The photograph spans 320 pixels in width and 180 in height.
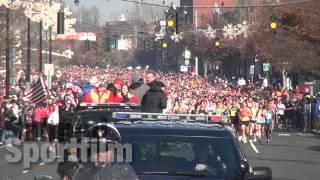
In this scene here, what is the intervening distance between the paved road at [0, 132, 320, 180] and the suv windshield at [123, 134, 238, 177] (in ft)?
25.4

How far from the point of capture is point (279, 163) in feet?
70.0

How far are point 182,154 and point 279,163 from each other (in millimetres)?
14089

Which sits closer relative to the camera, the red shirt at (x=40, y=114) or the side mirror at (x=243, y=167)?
the side mirror at (x=243, y=167)

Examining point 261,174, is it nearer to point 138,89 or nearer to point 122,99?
point 122,99

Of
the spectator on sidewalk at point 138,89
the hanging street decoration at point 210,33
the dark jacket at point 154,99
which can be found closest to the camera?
the dark jacket at point 154,99

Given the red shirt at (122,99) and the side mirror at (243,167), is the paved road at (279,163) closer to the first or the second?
the red shirt at (122,99)

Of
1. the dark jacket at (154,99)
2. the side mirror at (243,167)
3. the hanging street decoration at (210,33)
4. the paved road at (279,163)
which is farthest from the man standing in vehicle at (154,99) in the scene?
the hanging street decoration at (210,33)

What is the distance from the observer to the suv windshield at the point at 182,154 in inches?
292

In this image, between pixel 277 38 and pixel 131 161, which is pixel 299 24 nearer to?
pixel 277 38

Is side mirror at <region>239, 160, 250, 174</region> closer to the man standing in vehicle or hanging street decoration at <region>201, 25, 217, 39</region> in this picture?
the man standing in vehicle

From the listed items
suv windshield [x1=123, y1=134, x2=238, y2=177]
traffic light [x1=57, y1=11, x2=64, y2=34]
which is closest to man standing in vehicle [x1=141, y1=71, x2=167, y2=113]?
suv windshield [x1=123, y1=134, x2=238, y2=177]

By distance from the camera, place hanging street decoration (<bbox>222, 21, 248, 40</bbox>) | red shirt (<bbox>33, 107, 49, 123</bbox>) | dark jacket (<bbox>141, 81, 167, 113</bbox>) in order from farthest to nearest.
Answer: hanging street decoration (<bbox>222, 21, 248, 40</bbox>)
red shirt (<bbox>33, 107, 49, 123</bbox>)
dark jacket (<bbox>141, 81, 167, 113</bbox>)

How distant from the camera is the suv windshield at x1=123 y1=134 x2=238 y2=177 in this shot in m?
7.41

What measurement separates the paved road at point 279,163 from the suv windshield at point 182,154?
7737 millimetres
